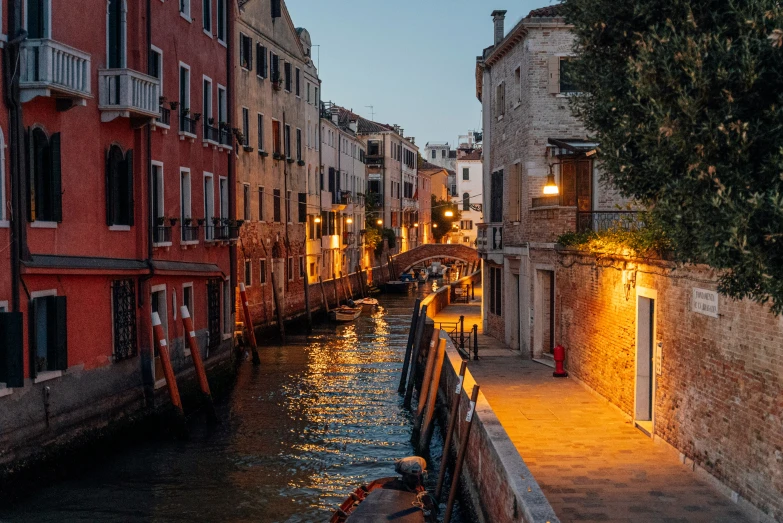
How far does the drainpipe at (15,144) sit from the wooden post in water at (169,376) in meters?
3.26

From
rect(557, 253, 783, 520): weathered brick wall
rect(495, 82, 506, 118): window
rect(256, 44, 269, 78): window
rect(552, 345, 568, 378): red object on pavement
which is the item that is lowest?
rect(552, 345, 568, 378): red object on pavement

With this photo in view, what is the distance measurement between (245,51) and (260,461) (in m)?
18.2

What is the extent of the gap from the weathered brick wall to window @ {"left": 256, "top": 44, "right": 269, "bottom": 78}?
19708 millimetres

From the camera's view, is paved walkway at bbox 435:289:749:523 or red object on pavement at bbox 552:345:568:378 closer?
paved walkway at bbox 435:289:749:523

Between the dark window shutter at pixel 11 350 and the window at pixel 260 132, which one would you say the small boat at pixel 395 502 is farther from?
the window at pixel 260 132

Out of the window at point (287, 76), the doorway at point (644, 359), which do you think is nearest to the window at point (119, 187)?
the doorway at point (644, 359)

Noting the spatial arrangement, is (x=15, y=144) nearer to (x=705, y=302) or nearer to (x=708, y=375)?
(x=705, y=302)

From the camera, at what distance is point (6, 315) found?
10.8 metres

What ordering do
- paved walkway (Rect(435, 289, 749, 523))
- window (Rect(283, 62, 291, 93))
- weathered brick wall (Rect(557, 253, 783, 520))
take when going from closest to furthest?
weathered brick wall (Rect(557, 253, 783, 520)) → paved walkway (Rect(435, 289, 749, 523)) → window (Rect(283, 62, 291, 93))

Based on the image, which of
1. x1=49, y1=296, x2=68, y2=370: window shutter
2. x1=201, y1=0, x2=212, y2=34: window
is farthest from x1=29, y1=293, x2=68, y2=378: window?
x1=201, y1=0, x2=212, y2=34: window

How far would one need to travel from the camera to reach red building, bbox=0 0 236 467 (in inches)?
442

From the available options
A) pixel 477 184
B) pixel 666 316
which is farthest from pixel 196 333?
pixel 477 184

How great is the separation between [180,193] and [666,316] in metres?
10.6

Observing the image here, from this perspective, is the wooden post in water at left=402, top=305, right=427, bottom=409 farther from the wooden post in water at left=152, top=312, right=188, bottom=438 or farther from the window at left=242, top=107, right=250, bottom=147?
the window at left=242, top=107, right=250, bottom=147
